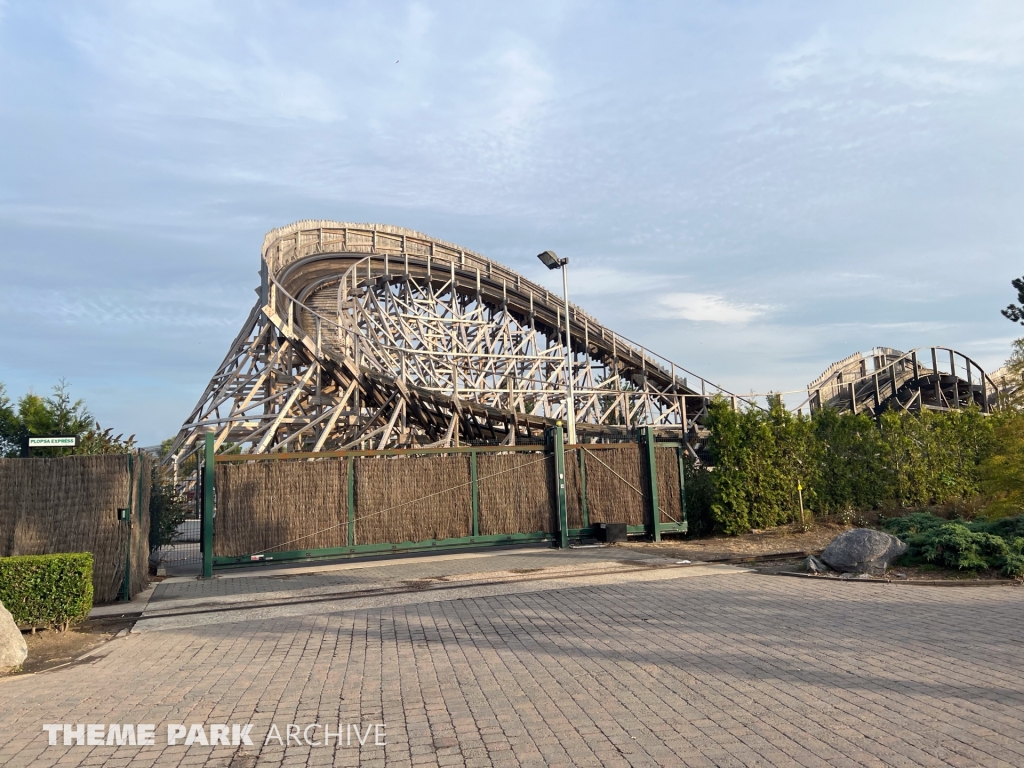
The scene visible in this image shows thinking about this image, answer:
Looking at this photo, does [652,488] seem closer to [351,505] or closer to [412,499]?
[412,499]

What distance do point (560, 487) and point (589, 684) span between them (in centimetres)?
828

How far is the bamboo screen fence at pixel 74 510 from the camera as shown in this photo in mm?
8883

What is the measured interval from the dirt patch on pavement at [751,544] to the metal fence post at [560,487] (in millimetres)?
1141

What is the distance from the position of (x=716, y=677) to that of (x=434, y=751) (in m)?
2.12

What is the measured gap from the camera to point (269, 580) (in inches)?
425

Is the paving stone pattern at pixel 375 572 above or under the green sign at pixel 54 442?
under

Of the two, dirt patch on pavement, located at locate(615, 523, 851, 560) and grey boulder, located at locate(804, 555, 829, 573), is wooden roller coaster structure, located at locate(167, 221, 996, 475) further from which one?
grey boulder, located at locate(804, 555, 829, 573)

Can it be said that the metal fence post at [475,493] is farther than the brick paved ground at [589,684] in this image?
Yes

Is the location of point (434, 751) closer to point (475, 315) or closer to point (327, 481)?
point (327, 481)

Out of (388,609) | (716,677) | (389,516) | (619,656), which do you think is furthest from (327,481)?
(716,677)

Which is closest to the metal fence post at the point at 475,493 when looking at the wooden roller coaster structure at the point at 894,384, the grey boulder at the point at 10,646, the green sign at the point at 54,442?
the green sign at the point at 54,442

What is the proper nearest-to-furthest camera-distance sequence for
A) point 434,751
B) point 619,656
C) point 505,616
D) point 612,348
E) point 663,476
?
point 434,751 → point 619,656 → point 505,616 → point 663,476 → point 612,348

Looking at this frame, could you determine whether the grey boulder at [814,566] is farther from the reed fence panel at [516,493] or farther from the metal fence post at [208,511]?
the metal fence post at [208,511]

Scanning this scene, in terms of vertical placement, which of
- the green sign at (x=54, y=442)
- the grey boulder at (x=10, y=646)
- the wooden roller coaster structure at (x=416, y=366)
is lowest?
the grey boulder at (x=10, y=646)
